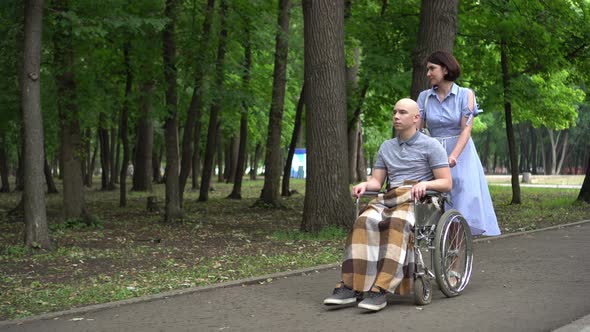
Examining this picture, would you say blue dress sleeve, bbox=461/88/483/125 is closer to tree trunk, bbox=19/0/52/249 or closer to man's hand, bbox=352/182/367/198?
man's hand, bbox=352/182/367/198

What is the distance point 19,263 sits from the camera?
33.7 ft

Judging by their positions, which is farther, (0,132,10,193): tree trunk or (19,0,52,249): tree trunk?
(0,132,10,193): tree trunk

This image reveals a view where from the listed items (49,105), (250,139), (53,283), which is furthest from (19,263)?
(250,139)

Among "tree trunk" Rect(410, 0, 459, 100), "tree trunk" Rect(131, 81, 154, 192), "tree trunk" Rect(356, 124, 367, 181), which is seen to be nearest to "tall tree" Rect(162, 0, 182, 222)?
"tree trunk" Rect(410, 0, 459, 100)

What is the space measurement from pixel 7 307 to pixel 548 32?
47.2 feet

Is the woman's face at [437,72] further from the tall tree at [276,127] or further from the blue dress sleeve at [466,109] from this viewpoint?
the tall tree at [276,127]

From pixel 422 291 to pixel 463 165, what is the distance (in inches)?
50.2

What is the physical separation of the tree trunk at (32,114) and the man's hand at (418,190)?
6641mm

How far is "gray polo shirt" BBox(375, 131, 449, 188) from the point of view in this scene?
6.38 m

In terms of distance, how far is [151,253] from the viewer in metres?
11.4

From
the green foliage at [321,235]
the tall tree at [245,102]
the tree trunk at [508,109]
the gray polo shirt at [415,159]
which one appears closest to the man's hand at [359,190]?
the gray polo shirt at [415,159]

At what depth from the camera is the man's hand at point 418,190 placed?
19.7 ft

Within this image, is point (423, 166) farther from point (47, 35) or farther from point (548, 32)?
point (548, 32)

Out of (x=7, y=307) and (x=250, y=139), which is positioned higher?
(x=250, y=139)
